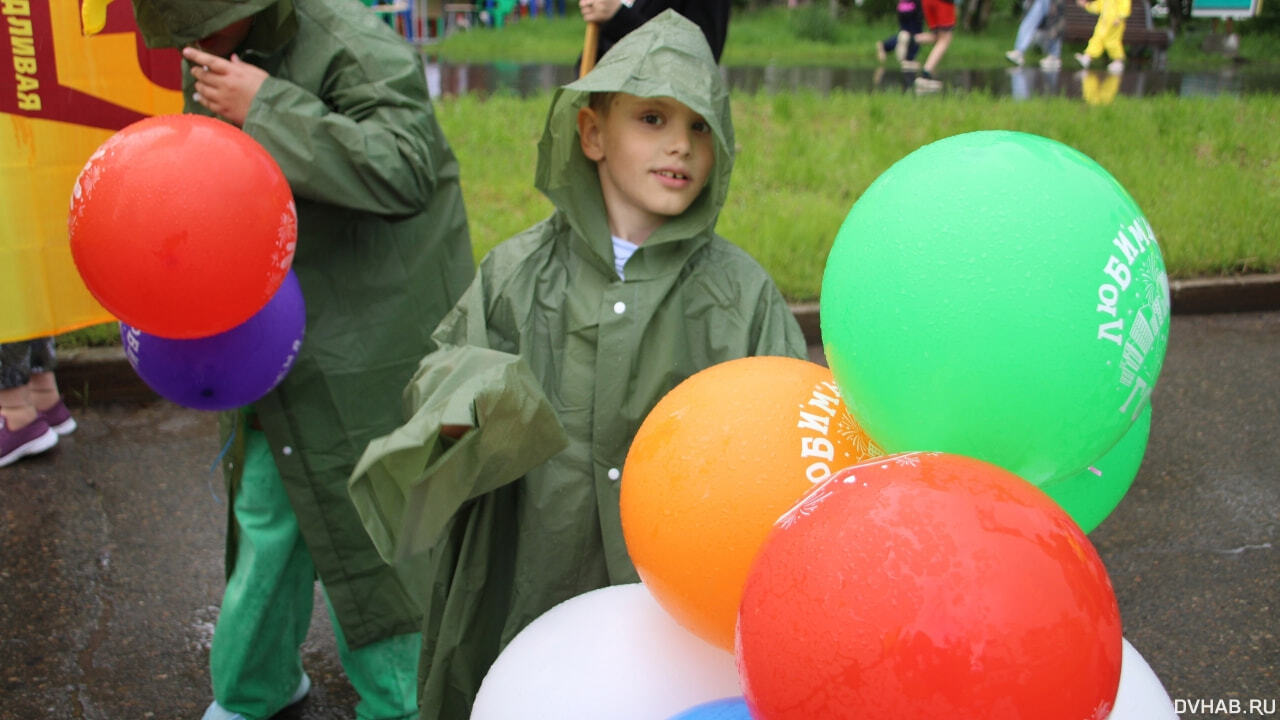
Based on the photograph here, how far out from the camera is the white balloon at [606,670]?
5.03 ft

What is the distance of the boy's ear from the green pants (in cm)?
110

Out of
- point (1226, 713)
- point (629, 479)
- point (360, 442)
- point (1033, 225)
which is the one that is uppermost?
point (1033, 225)

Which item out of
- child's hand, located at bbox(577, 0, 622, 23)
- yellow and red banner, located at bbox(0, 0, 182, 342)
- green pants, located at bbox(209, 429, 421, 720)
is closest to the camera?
green pants, located at bbox(209, 429, 421, 720)

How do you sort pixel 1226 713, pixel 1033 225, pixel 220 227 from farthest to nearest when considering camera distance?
pixel 1226 713 < pixel 220 227 < pixel 1033 225

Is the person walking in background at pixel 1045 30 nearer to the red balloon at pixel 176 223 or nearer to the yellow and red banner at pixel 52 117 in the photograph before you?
the yellow and red banner at pixel 52 117

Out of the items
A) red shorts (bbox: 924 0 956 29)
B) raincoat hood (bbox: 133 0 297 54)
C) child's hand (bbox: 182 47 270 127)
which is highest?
raincoat hood (bbox: 133 0 297 54)

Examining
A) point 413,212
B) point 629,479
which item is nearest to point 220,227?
point 413,212

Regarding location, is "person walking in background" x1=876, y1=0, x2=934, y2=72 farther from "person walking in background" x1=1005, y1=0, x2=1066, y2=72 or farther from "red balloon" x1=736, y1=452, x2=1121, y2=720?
"red balloon" x1=736, y1=452, x2=1121, y2=720

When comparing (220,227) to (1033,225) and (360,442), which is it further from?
(1033,225)

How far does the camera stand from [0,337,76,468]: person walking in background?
14.3ft

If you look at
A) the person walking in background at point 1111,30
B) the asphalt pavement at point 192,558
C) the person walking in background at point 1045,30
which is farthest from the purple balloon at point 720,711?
the person walking in background at point 1045,30

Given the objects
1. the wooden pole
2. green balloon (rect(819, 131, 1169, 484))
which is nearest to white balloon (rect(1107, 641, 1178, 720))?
green balloon (rect(819, 131, 1169, 484))

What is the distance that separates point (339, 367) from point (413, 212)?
0.41 m

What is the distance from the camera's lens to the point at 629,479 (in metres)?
1.63
